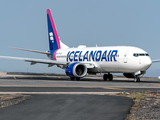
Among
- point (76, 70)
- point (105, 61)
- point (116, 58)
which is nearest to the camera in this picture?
point (116, 58)

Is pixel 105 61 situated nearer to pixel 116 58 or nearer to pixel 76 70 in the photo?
pixel 116 58

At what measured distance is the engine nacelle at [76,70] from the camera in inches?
1310

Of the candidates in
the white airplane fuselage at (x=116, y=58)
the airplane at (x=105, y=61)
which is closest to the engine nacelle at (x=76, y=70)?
the airplane at (x=105, y=61)

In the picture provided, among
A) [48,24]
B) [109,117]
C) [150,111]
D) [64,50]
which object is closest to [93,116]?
[109,117]

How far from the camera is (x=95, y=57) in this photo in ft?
115

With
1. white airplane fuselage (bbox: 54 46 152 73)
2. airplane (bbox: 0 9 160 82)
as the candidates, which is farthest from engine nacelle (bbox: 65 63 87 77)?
white airplane fuselage (bbox: 54 46 152 73)

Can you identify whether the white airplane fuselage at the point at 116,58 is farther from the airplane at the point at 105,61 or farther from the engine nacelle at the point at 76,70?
the engine nacelle at the point at 76,70

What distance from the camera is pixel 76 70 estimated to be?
35438mm

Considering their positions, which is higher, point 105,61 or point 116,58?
point 116,58

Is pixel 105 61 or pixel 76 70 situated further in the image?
pixel 76 70

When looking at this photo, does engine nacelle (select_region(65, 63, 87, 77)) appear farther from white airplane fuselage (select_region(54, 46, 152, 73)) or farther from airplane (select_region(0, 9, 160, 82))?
white airplane fuselage (select_region(54, 46, 152, 73))

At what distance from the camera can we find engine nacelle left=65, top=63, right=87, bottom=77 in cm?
3328

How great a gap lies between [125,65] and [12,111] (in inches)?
938

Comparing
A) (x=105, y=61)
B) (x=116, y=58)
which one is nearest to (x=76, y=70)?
(x=105, y=61)
